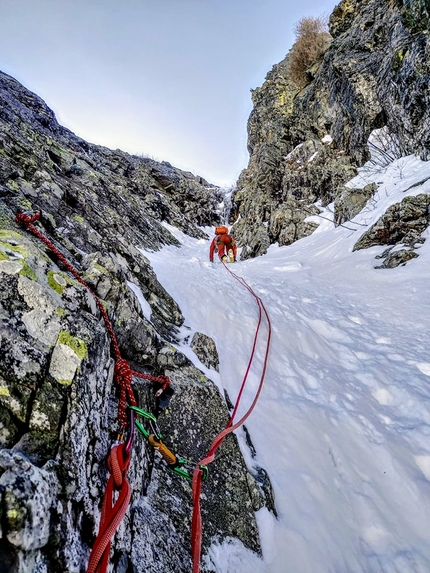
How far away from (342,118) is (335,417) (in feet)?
63.6

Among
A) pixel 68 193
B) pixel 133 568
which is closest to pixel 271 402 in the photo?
pixel 133 568

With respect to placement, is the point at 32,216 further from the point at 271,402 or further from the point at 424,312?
the point at 424,312

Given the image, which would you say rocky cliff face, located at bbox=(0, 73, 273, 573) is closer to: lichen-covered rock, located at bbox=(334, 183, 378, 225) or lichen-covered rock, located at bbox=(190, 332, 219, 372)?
lichen-covered rock, located at bbox=(190, 332, 219, 372)

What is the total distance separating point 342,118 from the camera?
17.4m

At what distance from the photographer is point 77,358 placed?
1.68 meters

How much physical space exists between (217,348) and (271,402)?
1000 millimetres

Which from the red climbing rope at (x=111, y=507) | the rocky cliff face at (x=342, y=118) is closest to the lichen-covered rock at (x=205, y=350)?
the red climbing rope at (x=111, y=507)

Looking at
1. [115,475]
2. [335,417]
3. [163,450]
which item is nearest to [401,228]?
[335,417]

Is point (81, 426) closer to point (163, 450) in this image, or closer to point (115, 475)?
point (115, 475)

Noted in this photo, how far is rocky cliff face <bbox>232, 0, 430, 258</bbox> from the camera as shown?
1134 centimetres

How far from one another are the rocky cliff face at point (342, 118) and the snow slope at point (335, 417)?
29.6 feet

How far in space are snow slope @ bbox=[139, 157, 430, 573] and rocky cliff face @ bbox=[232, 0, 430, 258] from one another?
29.6ft

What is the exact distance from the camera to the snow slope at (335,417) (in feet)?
7.06

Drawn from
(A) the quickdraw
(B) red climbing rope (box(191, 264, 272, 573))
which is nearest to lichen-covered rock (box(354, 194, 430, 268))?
(B) red climbing rope (box(191, 264, 272, 573))
